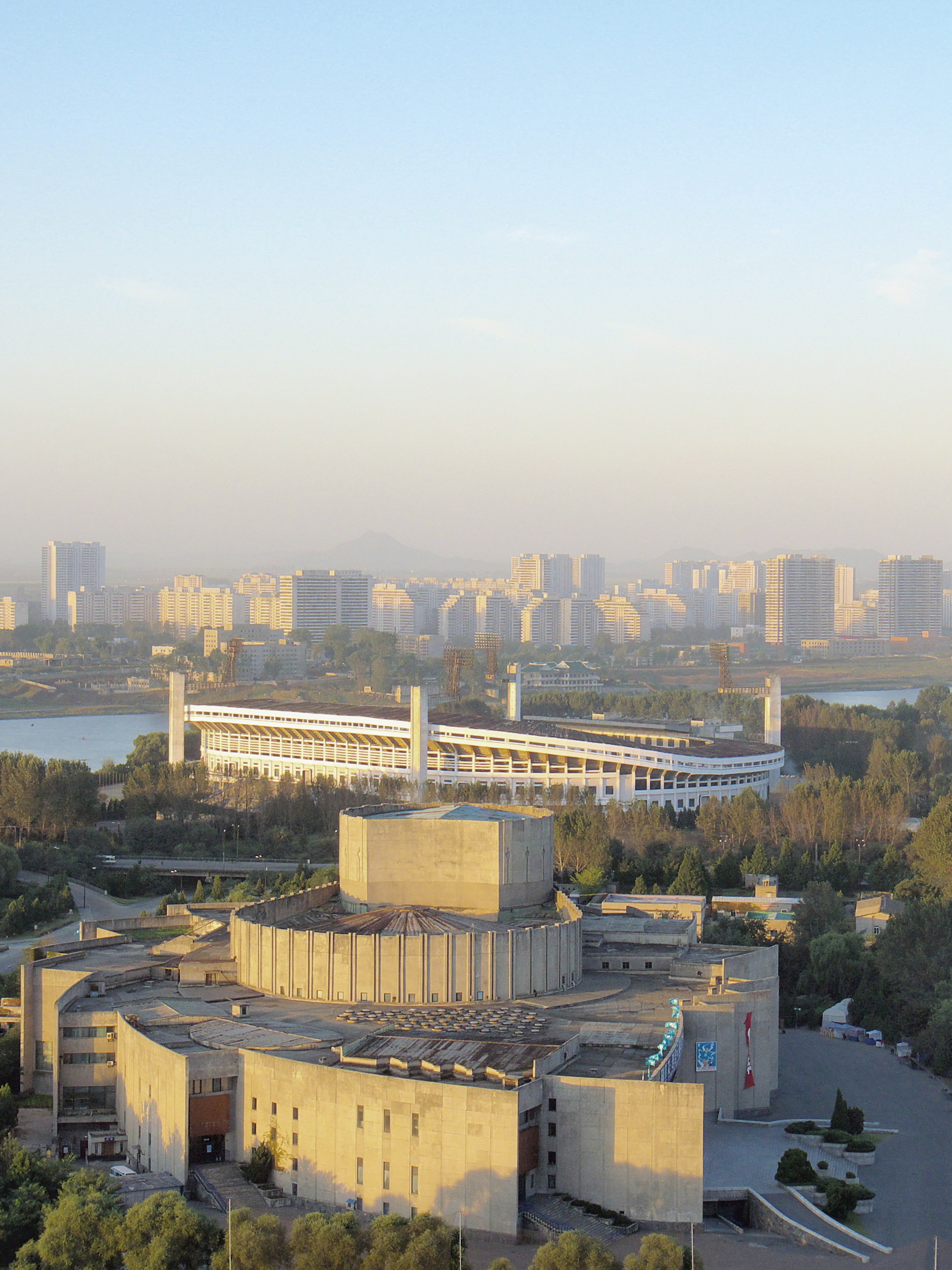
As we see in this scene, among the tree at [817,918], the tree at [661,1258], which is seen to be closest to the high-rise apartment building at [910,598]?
the tree at [817,918]

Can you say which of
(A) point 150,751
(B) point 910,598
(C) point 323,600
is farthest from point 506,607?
(A) point 150,751

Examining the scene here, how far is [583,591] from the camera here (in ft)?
607

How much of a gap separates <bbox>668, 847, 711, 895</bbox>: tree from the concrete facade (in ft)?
26.2

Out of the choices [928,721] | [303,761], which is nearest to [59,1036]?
[303,761]

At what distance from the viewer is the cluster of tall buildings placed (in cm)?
13575

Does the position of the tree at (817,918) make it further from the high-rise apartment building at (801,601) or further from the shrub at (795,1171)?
the high-rise apartment building at (801,601)

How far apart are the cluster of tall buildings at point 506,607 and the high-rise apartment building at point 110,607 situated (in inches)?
5.2

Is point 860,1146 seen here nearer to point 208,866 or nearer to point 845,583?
point 208,866

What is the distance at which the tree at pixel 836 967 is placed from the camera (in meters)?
25.0

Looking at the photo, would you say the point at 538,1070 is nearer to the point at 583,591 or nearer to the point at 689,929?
the point at 689,929

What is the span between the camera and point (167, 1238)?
13.8 m

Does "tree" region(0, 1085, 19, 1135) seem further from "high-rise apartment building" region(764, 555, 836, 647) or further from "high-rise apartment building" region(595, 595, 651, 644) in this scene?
"high-rise apartment building" region(595, 595, 651, 644)

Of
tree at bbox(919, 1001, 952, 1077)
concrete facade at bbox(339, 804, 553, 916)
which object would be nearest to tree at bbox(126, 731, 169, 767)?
concrete facade at bbox(339, 804, 553, 916)

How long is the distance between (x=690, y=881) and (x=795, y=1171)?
14.7 m
